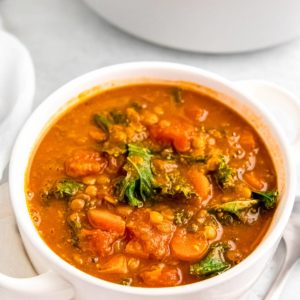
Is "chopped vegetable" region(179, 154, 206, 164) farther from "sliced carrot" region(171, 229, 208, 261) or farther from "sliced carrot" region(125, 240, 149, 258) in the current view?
"sliced carrot" region(125, 240, 149, 258)

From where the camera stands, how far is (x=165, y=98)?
10.9 ft

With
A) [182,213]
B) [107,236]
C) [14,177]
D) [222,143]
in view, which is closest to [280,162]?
[222,143]

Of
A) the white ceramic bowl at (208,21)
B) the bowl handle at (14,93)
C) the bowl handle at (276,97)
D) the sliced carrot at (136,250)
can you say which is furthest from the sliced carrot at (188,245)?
the white ceramic bowl at (208,21)

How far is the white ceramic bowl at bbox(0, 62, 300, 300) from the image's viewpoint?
258 cm

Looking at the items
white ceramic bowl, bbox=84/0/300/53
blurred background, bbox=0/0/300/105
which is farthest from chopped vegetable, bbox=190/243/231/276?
blurred background, bbox=0/0/300/105

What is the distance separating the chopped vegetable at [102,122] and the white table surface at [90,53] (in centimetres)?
88

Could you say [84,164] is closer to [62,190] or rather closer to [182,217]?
[62,190]

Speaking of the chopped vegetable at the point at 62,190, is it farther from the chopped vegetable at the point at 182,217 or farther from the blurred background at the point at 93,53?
the blurred background at the point at 93,53

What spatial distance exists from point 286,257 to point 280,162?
491 mm

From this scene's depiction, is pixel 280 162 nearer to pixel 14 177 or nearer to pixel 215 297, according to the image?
pixel 215 297

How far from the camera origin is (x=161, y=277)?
8.73ft

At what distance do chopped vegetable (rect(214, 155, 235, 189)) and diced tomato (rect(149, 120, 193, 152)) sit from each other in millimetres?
178

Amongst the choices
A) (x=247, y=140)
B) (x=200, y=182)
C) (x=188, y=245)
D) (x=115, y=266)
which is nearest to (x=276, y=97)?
(x=247, y=140)

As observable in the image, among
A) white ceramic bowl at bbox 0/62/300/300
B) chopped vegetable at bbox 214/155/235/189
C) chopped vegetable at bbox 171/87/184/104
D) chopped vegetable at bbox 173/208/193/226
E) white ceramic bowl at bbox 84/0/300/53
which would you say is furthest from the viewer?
white ceramic bowl at bbox 84/0/300/53
